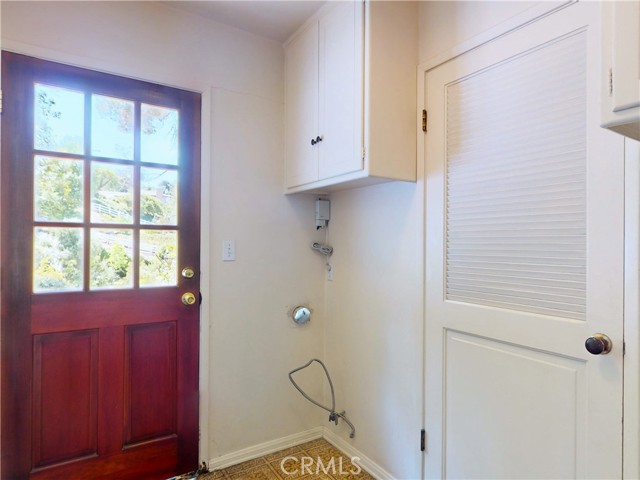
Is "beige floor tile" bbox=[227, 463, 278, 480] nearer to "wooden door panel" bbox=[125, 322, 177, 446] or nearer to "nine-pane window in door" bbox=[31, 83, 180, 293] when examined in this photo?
"wooden door panel" bbox=[125, 322, 177, 446]

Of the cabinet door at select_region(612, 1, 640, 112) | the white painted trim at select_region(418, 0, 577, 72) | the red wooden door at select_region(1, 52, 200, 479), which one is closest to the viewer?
the cabinet door at select_region(612, 1, 640, 112)

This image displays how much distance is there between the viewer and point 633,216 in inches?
40.3

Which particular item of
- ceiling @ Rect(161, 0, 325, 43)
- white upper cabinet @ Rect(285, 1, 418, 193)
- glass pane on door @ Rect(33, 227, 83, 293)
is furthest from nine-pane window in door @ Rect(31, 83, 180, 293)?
white upper cabinet @ Rect(285, 1, 418, 193)

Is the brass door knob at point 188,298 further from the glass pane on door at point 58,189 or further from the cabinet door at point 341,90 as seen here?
the cabinet door at point 341,90

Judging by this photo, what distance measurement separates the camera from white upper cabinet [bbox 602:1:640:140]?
2.36 feet

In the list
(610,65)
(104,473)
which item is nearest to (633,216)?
(610,65)

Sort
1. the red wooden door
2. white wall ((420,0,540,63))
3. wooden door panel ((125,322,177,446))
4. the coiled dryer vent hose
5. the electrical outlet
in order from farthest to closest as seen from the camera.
Answer: the coiled dryer vent hose, the electrical outlet, wooden door panel ((125,322,177,446)), the red wooden door, white wall ((420,0,540,63))

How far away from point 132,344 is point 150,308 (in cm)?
18

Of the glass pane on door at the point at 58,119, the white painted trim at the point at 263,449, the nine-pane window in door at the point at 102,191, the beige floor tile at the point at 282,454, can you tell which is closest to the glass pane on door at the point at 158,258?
the nine-pane window in door at the point at 102,191

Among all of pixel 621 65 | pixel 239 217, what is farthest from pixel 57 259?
pixel 621 65

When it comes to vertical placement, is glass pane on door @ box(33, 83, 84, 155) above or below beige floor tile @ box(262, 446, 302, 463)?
above

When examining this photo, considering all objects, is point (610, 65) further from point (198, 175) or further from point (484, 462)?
point (198, 175)

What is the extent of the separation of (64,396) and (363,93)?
1872 millimetres

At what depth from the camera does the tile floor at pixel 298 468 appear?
1.85 meters
